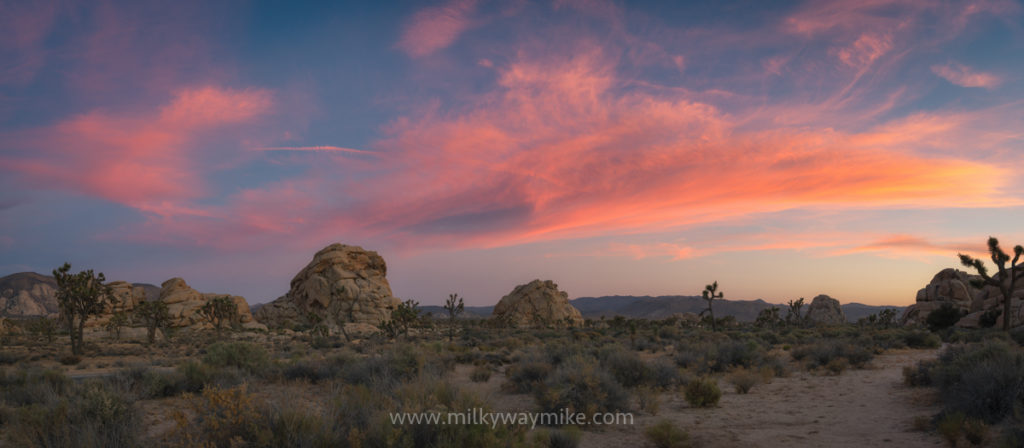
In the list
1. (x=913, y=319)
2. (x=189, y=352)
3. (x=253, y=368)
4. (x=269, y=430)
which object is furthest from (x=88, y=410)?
(x=913, y=319)

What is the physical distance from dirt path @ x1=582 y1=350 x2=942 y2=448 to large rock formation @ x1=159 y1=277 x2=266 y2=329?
6972cm

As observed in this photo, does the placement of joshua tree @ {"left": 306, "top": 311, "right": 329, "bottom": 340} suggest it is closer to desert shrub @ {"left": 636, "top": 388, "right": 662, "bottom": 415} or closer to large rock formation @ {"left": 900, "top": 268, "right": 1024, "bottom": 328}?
desert shrub @ {"left": 636, "top": 388, "right": 662, "bottom": 415}

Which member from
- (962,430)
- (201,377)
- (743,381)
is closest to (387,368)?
(201,377)

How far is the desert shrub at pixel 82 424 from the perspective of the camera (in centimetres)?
639

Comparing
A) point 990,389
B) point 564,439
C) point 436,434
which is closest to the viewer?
point 436,434

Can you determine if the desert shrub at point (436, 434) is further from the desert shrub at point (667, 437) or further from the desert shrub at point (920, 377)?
the desert shrub at point (920, 377)

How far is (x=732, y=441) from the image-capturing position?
28.6 feet

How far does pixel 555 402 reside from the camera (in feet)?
34.0

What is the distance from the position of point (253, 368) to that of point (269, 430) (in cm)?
1184

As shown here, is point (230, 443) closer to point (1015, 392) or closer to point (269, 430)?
point (269, 430)

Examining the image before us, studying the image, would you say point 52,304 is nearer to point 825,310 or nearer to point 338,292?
point 338,292

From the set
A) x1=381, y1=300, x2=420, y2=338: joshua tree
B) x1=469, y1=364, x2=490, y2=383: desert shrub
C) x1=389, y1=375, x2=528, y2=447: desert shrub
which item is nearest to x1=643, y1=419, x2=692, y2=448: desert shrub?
x1=389, y1=375, x2=528, y2=447: desert shrub

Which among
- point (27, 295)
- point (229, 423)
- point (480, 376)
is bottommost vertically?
point (480, 376)

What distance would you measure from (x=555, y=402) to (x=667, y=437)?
2604 mm
